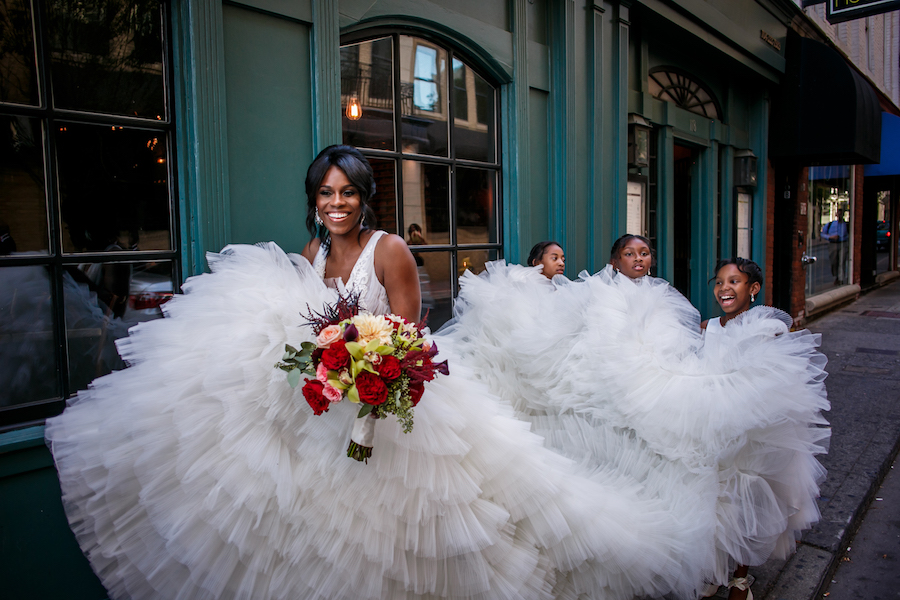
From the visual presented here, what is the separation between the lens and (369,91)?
13.4ft

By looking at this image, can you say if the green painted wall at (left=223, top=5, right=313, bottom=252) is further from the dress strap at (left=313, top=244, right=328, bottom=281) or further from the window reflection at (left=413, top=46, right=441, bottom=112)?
the window reflection at (left=413, top=46, right=441, bottom=112)

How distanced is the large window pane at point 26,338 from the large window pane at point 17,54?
757mm

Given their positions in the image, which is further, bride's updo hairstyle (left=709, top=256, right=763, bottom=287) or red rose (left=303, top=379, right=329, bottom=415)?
bride's updo hairstyle (left=709, top=256, right=763, bottom=287)

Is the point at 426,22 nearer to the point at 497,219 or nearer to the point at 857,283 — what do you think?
the point at 497,219

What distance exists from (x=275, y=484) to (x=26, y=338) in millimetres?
1566

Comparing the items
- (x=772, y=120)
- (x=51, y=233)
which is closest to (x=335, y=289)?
(x=51, y=233)

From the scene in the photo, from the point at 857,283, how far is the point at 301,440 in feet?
55.5

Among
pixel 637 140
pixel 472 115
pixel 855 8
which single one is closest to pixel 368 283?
pixel 472 115

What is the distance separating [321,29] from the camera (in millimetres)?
3500

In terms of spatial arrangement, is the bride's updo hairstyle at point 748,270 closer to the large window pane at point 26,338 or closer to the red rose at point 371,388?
the red rose at point 371,388

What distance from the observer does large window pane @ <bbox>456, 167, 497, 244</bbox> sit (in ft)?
15.9

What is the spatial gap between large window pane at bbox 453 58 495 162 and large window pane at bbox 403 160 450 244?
12.3 inches

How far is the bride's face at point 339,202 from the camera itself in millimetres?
2549

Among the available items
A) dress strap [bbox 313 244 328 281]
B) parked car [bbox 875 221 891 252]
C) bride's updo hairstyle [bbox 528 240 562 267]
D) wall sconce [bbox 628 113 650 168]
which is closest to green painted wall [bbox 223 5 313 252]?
dress strap [bbox 313 244 328 281]
